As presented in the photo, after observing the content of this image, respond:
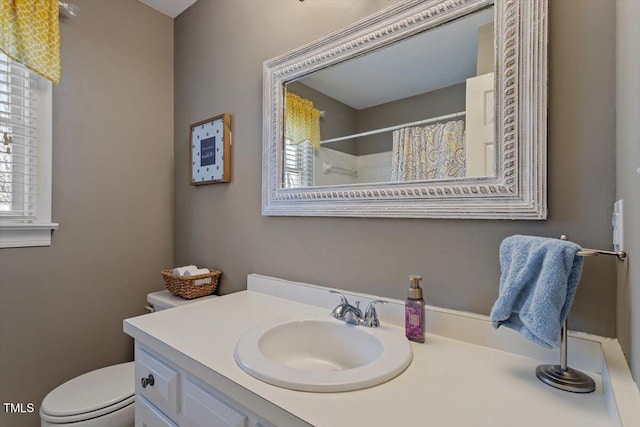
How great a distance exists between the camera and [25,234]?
4.59 ft

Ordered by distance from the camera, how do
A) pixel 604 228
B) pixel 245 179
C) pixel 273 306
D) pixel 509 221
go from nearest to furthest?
pixel 604 228
pixel 509 221
pixel 273 306
pixel 245 179

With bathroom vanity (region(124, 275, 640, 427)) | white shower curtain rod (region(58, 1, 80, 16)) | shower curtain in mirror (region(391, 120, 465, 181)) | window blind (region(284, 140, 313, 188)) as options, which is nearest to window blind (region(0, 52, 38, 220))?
white shower curtain rod (region(58, 1, 80, 16))

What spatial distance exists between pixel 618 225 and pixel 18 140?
2.14 metres

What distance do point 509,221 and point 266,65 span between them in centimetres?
114

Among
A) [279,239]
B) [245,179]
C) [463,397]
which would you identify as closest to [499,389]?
[463,397]

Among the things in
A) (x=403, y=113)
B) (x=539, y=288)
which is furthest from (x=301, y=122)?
(x=539, y=288)

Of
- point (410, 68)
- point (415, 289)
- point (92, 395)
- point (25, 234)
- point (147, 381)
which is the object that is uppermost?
point (410, 68)

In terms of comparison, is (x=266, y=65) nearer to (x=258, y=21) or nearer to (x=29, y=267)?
(x=258, y=21)

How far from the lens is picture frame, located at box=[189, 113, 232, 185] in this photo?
1561mm

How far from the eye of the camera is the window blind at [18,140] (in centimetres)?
138

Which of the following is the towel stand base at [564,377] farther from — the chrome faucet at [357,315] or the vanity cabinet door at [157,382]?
the vanity cabinet door at [157,382]

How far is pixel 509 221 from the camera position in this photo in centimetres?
82

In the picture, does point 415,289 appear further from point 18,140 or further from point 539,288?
point 18,140

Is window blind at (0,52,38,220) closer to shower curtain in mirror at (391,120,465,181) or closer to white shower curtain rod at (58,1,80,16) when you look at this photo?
white shower curtain rod at (58,1,80,16)
